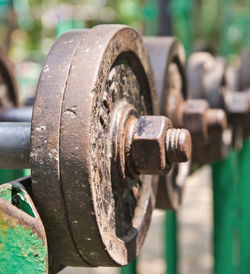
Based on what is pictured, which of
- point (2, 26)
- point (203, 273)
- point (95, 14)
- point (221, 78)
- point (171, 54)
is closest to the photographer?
point (171, 54)

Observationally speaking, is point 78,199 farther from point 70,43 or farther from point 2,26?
point 2,26

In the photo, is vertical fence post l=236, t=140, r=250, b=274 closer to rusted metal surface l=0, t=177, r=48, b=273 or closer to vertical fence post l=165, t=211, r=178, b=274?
vertical fence post l=165, t=211, r=178, b=274

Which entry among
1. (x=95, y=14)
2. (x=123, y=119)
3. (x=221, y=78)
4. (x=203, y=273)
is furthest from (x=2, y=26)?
(x=123, y=119)

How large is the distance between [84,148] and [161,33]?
1.52 metres

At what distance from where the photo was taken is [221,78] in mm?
1329

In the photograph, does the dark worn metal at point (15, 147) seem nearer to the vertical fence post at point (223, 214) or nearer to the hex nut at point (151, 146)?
the hex nut at point (151, 146)

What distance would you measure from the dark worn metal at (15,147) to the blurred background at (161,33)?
78cm

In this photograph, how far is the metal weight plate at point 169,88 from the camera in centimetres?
89

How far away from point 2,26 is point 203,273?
518 cm

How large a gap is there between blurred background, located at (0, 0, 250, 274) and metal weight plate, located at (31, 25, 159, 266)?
814 millimetres

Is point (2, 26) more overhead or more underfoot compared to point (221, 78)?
more underfoot

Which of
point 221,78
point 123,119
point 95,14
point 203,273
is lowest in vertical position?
point 203,273

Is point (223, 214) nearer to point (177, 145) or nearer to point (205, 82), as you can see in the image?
point (205, 82)

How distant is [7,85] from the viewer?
128 cm
